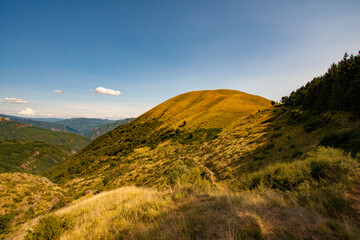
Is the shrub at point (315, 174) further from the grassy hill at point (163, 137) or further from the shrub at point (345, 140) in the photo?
the grassy hill at point (163, 137)

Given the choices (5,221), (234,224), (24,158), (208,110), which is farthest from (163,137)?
(24,158)

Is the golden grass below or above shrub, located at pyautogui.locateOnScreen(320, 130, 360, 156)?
below

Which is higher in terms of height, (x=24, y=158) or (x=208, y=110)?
(x=208, y=110)

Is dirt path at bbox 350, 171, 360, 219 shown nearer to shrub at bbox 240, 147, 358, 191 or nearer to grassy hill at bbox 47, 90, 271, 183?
shrub at bbox 240, 147, 358, 191

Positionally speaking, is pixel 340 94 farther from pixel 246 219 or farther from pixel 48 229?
pixel 48 229

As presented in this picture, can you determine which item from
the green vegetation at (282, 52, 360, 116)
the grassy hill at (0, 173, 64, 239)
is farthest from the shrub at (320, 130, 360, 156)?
the grassy hill at (0, 173, 64, 239)

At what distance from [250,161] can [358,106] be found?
14.8 meters

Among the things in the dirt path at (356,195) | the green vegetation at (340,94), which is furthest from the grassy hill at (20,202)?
the green vegetation at (340,94)

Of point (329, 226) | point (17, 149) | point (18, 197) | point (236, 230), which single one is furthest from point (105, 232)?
point (17, 149)

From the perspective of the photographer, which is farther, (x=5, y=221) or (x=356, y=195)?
(x=5, y=221)

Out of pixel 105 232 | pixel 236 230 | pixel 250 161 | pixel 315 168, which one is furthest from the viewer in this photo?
pixel 250 161

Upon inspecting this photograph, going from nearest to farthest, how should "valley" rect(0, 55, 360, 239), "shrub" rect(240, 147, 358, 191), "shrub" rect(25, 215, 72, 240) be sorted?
"valley" rect(0, 55, 360, 239) < "shrub" rect(25, 215, 72, 240) < "shrub" rect(240, 147, 358, 191)

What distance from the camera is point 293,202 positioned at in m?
4.10

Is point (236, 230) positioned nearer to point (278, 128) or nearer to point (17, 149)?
point (278, 128)
